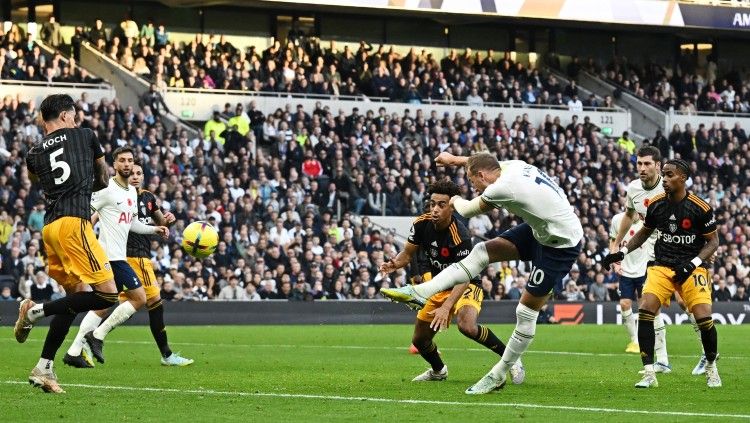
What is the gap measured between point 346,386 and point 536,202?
2.74 meters

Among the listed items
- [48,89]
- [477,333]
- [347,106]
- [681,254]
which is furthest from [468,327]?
[347,106]

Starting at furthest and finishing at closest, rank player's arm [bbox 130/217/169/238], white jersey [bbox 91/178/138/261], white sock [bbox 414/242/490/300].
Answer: player's arm [bbox 130/217/169/238], white jersey [bbox 91/178/138/261], white sock [bbox 414/242/490/300]

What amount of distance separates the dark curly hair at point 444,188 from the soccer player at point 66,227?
3.44m

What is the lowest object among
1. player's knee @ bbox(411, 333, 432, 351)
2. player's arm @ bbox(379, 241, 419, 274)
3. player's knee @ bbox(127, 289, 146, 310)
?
player's knee @ bbox(127, 289, 146, 310)

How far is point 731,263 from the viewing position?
125 feet

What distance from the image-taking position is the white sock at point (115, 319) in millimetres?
17234

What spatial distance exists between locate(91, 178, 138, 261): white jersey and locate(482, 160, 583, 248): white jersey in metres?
5.96

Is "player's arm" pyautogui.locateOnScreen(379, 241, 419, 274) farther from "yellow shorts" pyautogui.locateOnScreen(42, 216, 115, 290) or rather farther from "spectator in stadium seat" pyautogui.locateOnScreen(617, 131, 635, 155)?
"spectator in stadium seat" pyautogui.locateOnScreen(617, 131, 635, 155)

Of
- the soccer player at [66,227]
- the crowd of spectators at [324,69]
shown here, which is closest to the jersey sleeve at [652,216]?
the soccer player at [66,227]

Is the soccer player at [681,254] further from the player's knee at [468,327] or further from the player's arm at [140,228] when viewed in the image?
the player's arm at [140,228]

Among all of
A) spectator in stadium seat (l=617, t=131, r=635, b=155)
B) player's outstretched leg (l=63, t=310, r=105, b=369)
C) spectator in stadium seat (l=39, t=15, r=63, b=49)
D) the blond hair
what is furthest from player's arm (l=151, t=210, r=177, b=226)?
spectator in stadium seat (l=617, t=131, r=635, b=155)

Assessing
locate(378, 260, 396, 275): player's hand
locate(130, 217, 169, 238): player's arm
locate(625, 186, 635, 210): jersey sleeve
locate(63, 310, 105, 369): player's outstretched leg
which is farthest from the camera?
locate(130, 217, 169, 238): player's arm

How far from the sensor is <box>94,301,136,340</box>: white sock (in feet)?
56.5

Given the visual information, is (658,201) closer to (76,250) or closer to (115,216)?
(76,250)
